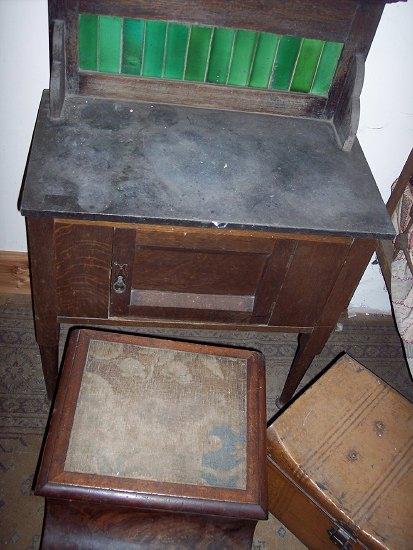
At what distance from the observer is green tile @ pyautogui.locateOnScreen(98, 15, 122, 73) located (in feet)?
3.94

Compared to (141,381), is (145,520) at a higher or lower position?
lower

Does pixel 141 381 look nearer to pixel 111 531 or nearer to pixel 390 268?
pixel 111 531

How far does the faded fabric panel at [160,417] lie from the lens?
3.53 ft

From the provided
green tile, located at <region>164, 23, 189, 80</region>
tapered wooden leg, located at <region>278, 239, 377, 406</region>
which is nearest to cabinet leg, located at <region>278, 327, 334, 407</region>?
tapered wooden leg, located at <region>278, 239, 377, 406</region>

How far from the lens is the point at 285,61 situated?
129 centimetres

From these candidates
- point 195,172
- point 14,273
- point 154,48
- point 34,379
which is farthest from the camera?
point 14,273

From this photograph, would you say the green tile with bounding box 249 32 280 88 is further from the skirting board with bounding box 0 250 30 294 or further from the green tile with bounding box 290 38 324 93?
the skirting board with bounding box 0 250 30 294

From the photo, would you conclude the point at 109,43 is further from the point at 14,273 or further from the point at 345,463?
the point at 345,463

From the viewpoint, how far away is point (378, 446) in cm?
127

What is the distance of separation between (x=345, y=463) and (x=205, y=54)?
1.02 meters

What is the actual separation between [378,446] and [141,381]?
59cm

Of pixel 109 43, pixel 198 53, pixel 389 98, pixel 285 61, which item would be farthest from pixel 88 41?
pixel 389 98

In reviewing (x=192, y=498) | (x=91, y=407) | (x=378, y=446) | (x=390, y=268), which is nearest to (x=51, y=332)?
(x=91, y=407)

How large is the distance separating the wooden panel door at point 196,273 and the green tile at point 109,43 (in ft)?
1.48
